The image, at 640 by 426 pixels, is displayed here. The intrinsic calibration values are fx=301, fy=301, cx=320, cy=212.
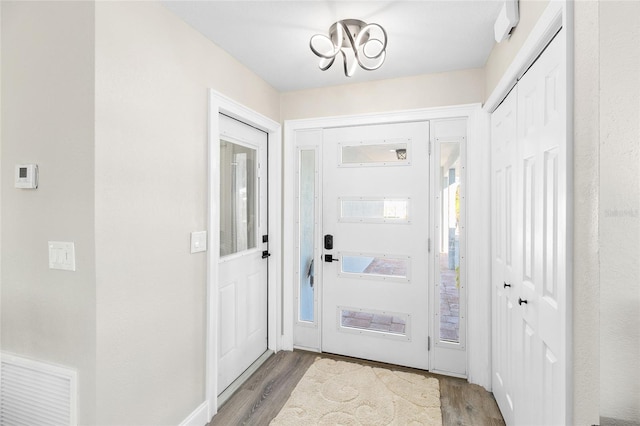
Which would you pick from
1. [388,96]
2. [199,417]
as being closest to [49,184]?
[199,417]

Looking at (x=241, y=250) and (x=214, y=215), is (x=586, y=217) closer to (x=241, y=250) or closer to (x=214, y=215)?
(x=214, y=215)

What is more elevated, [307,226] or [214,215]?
[214,215]

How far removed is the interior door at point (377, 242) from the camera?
98.4 inches

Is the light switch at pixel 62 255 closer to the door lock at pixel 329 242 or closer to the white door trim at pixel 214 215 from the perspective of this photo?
the white door trim at pixel 214 215

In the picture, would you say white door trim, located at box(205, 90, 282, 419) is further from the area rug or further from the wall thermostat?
the wall thermostat

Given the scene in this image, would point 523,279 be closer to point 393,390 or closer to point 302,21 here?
point 393,390

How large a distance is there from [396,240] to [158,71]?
203cm

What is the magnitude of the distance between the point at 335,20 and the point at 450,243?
180cm

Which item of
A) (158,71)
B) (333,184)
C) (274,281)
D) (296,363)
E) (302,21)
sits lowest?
(296,363)

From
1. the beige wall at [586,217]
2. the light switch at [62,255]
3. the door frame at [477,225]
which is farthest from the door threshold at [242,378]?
the beige wall at [586,217]

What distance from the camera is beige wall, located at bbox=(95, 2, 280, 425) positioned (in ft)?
4.33

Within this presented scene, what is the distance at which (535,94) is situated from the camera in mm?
1353

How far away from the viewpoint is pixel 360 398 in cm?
210

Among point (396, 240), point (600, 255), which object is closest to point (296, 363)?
point (396, 240)
